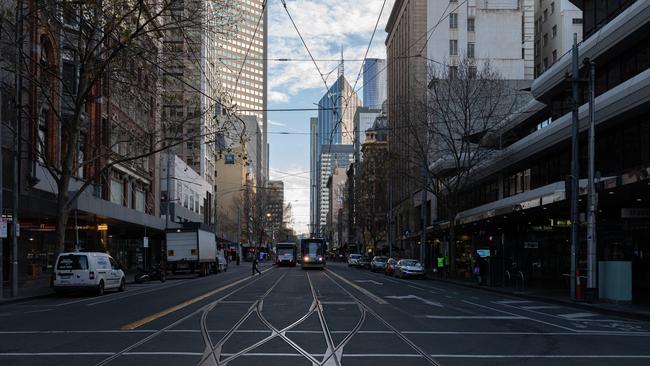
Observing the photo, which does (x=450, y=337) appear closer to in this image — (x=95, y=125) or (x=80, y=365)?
(x=80, y=365)

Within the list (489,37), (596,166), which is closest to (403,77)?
(489,37)

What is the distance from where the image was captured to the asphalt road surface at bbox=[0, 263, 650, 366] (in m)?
10.7

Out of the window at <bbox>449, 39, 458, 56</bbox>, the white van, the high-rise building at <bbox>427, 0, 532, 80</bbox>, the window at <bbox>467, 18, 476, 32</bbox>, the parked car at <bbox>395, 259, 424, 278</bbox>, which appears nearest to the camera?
the white van

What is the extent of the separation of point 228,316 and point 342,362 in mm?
7382

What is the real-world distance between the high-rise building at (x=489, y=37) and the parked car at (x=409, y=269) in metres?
28.6

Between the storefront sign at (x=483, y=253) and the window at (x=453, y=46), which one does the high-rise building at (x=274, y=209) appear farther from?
the storefront sign at (x=483, y=253)

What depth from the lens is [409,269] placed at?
47.0m

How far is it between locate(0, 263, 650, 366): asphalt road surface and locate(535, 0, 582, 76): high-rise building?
151 feet

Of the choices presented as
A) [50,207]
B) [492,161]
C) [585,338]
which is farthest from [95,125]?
[585,338]

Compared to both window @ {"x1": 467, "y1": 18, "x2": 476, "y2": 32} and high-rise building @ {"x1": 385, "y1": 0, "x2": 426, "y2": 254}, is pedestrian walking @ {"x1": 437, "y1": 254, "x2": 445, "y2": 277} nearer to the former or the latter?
high-rise building @ {"x1": 385, "y1": 0, "x2": 426, "y2": 254}

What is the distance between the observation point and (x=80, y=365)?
32.1ft

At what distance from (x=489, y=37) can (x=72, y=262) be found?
55.4 metres

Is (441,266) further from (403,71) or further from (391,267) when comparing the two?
(403,71)

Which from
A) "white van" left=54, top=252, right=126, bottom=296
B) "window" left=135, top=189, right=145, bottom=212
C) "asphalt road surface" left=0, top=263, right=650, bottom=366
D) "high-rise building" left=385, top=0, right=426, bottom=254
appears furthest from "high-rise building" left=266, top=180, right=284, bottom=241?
"asphalt road surface" left=0, top=263, right=650, bottom=366
